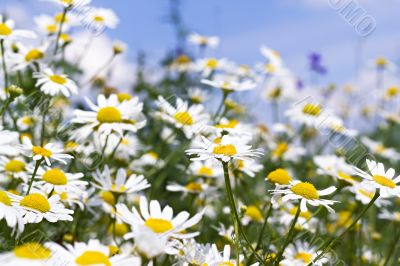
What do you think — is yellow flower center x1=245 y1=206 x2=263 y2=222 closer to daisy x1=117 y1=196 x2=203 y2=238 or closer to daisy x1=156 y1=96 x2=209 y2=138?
daisy x1=156 y1=96 x2=209 y2=138

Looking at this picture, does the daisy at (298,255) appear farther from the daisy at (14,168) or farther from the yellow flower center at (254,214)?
the daisy at (14,168)

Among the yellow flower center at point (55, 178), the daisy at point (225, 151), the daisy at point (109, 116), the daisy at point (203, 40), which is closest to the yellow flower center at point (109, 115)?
the daisy at point (109, 116)

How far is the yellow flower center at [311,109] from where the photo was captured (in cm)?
390

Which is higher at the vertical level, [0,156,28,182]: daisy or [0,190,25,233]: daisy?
[0,190,25,233]: daisy

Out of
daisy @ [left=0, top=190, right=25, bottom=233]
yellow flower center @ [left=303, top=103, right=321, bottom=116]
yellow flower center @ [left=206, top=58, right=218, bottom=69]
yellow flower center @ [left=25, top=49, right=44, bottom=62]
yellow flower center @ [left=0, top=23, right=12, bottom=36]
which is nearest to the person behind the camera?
daisy @ [left=0, top=190, right=25, bottom=233]

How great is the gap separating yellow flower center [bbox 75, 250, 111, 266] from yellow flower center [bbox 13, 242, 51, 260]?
77mm

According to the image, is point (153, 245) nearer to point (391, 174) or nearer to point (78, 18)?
point (391, 174)

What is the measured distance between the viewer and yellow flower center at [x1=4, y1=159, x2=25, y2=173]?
2.42m

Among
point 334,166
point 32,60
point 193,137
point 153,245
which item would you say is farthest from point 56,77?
point 153,245

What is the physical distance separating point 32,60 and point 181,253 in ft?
5.23

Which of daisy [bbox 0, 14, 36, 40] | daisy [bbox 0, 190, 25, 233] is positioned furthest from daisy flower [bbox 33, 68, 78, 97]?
daisy [bbox 0, 190, 25, 233]

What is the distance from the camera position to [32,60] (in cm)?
307

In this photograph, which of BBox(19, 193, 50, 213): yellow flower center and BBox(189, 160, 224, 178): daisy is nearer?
BBox(19, 193, 50, 213): yellow flower center

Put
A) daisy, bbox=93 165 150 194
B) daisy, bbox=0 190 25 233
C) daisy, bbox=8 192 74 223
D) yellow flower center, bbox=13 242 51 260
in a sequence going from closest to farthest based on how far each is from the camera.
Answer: yellow flower center, bbox=13 242 51 260 → daisy, bbox=0 190 25 233 → daisy, bbox=8 192 74 223 → daisy, bbox=93 165 150 194
